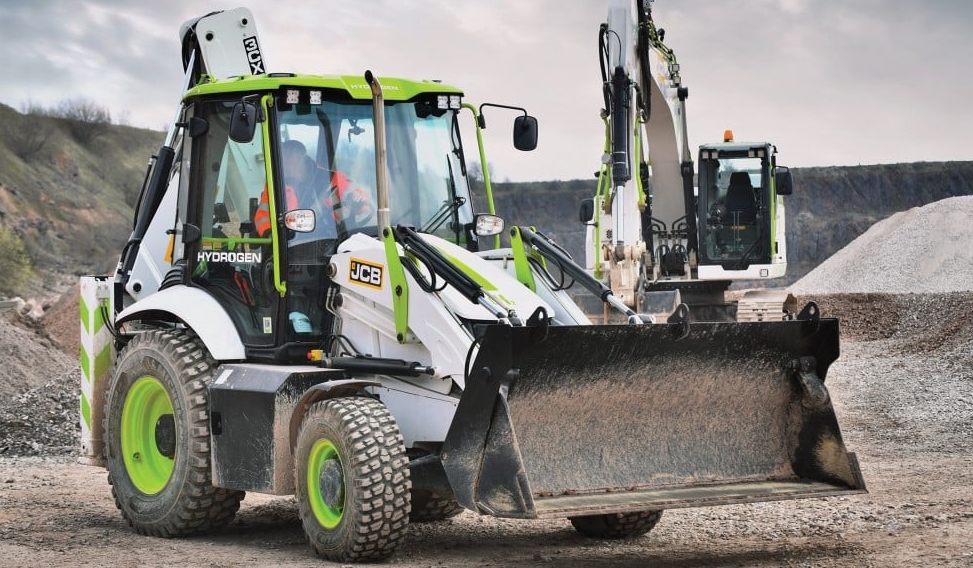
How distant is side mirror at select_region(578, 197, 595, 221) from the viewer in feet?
56.4

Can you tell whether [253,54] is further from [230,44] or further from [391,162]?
[391,162]

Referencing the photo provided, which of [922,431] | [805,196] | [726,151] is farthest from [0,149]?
[922,431]

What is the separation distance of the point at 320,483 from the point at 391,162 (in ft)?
6.91

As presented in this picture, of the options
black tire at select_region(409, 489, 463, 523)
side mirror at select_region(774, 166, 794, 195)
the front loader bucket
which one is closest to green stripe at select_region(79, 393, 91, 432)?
black tire at select_region(409, 489, 463, 523)

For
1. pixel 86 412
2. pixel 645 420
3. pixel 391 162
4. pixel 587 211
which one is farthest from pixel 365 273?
pixel 587 211

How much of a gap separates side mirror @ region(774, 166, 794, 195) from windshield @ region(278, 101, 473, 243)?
1291 centimetres

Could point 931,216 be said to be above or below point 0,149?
below

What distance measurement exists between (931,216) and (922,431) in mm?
29461

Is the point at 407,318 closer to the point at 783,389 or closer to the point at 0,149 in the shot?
the point at 783,389

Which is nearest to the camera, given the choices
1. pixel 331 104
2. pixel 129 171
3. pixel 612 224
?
pixel 331 104

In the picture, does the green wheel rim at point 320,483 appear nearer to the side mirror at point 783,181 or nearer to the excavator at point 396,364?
the excavator at point 396,364

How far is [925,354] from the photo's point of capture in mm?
22156

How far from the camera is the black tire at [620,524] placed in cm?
812

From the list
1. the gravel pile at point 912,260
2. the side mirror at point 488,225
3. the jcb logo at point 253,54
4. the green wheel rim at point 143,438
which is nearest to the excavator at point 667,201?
the jcb logo at point 253,54
